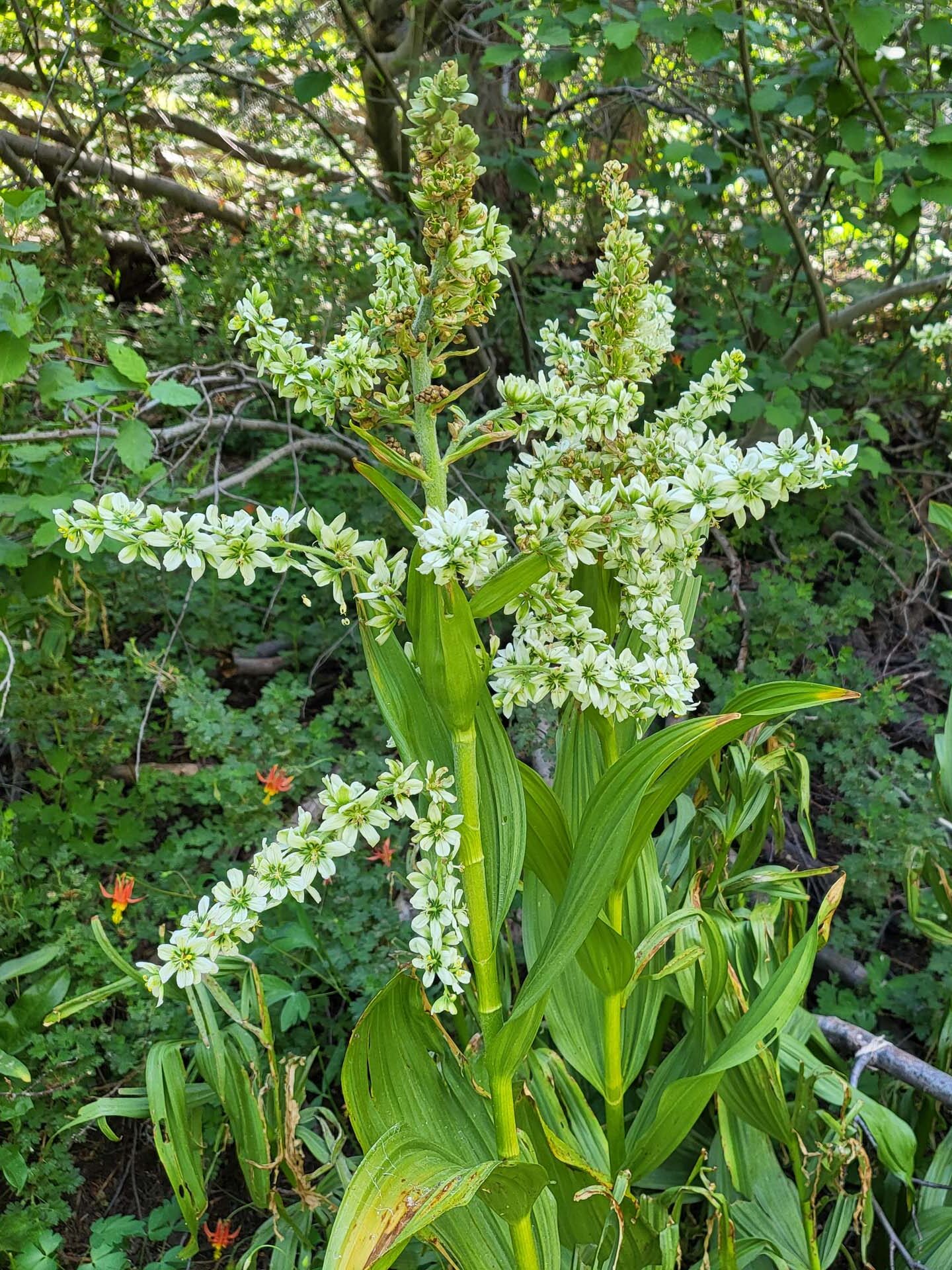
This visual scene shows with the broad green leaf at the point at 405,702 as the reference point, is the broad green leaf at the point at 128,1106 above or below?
below

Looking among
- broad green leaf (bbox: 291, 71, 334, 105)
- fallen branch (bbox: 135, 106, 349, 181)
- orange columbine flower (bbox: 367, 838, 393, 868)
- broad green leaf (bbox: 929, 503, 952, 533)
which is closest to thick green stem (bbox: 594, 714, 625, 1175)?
orange columbine flower (bbox: 367, 838, 393, 868)

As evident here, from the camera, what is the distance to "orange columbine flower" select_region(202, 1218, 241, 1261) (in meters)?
1.73

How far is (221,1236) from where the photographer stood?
1.74 meters

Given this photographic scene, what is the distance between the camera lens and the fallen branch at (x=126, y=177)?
176 inches

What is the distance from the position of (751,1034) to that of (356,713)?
5.19 ft

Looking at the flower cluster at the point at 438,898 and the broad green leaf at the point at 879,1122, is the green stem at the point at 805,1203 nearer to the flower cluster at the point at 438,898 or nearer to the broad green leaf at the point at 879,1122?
the broad green leaf at the point at 879,1122

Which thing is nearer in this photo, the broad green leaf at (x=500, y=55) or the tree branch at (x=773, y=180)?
the broad green leaf at (x=500, y=55)

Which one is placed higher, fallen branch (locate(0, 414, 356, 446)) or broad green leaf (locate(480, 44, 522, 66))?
broad green leaf (locate(480, 44, 522, 66))

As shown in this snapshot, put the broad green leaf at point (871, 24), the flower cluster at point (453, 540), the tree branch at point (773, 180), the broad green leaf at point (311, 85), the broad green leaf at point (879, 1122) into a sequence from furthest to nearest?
1. the broad green leaf at point (311, 85)
2. the tree branch at point (773, 180)
3. the broad green leaf at point (871, 24)
4. the broad green leaf at point (879, 1122)
5. the flower cluster at point (453, 540)

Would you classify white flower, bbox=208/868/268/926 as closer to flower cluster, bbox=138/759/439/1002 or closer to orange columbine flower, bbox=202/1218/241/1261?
flower cluster, bbox=138/759/439/1002

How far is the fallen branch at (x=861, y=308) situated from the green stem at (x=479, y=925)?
2.93m

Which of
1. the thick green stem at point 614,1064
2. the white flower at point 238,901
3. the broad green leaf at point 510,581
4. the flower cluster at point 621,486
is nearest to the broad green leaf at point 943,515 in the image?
the flower cluster at point 621,486

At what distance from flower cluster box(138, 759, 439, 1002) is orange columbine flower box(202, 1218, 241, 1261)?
981 mm

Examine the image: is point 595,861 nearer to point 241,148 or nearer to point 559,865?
point 559,865
